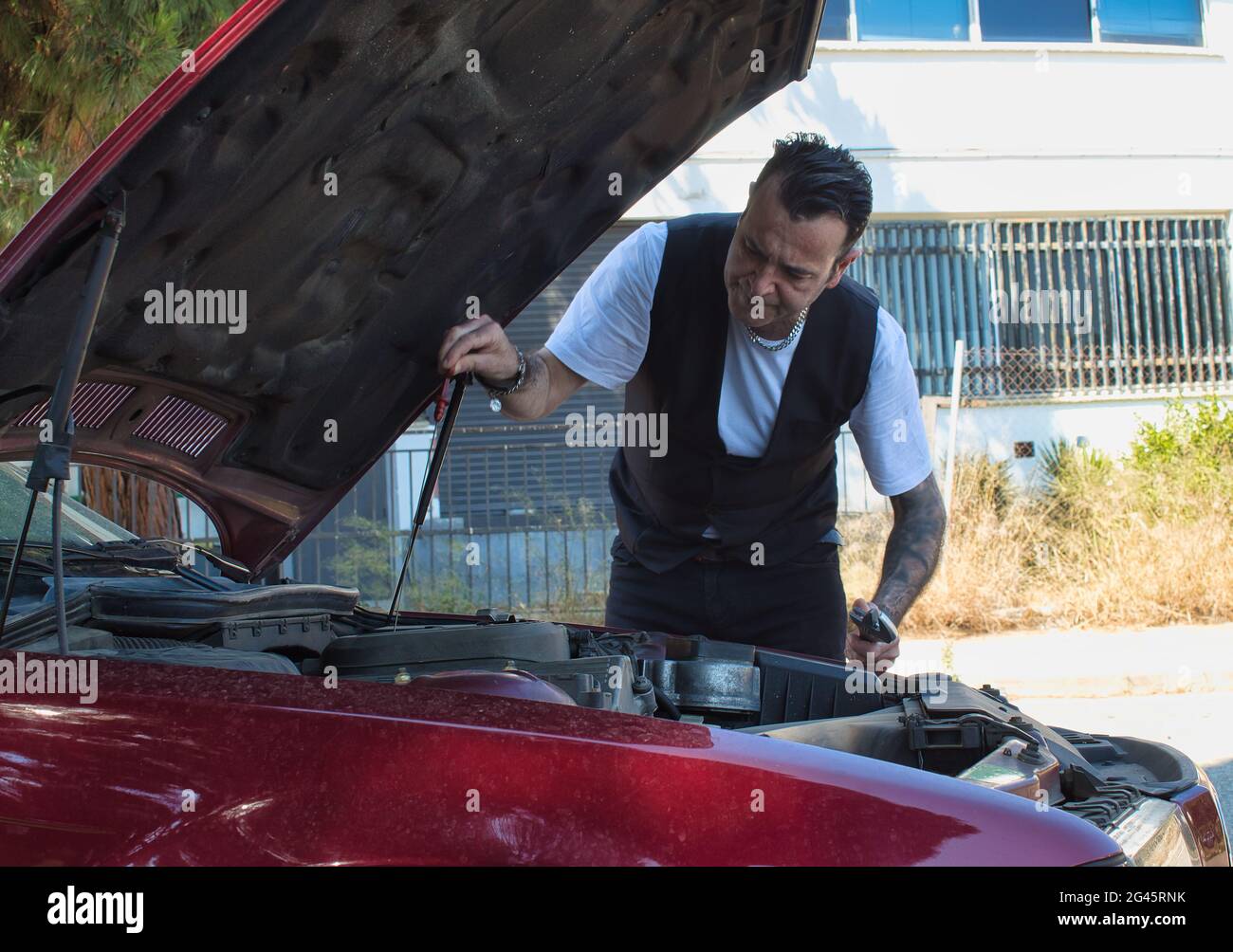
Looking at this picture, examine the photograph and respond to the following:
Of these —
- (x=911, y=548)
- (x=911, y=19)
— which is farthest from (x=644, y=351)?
(x=911, y=19)

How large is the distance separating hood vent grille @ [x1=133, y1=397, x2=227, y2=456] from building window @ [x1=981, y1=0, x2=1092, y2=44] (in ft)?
33.5

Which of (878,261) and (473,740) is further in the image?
(878,261)

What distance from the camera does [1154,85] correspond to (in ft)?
36.1

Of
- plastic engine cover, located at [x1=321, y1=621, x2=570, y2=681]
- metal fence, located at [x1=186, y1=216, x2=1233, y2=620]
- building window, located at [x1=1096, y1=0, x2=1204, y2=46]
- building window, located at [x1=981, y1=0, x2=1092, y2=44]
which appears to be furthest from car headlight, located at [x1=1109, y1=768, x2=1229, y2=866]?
building window, located at [x1=1096, y1=0, x2=1204, y2=46]

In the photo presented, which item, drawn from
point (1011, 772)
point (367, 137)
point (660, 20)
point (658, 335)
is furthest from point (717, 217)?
point (1011, 772)

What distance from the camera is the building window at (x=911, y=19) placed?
10883 millimetres

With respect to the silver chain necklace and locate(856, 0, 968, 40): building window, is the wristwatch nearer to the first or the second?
the silver chain necklace

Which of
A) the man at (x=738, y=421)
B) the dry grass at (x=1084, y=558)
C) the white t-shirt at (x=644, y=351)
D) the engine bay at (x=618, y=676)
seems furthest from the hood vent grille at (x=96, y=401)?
the dry grass at (x=1084, y=558)

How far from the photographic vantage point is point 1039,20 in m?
11.1

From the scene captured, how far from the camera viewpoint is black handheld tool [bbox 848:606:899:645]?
2.71m

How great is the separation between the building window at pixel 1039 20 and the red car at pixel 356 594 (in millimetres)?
9465

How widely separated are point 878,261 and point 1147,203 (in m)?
2.51

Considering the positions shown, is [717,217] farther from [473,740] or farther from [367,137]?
[473,740]

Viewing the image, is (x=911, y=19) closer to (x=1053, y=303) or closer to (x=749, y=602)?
(x=1053, y=303)
